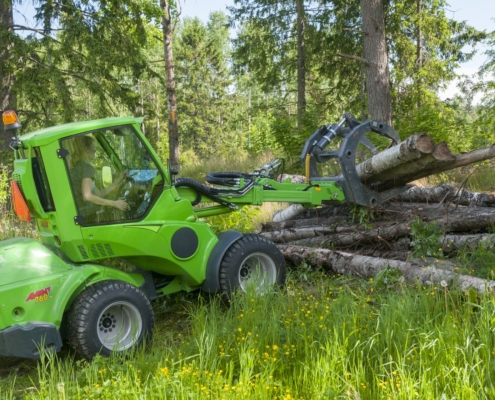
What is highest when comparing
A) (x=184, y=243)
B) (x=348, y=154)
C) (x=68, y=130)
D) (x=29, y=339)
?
(x=68, y=130)

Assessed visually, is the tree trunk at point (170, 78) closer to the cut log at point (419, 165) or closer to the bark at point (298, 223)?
the bark at point (298, 223)

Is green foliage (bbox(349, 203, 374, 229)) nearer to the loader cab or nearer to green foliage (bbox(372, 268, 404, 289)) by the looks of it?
green foliage (bbox(372, 268, 404, 289))

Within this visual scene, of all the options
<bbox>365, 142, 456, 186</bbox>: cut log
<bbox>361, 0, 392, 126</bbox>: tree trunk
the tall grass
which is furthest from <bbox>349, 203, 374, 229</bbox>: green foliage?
<bbox>361, 0, 392, 126</bbox>: tree trunk

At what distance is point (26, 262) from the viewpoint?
14.7ft

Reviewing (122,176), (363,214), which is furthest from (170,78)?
(122,176)

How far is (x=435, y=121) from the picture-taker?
13000 mm

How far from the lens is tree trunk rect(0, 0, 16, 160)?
42.5 feet

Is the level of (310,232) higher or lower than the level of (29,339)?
higher

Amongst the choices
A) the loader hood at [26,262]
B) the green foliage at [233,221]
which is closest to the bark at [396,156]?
the green foliage at [233,221]

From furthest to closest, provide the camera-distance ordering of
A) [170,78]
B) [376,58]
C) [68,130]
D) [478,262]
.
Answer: [170,78]
[376,58]
[478,262]
[68,130]

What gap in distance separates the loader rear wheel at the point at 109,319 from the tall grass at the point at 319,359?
0.85 feet

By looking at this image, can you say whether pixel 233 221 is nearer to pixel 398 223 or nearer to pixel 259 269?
pixel 259 269

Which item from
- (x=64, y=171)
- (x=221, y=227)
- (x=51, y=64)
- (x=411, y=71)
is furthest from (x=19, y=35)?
(x=411, y=71)

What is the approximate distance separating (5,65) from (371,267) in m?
11.1
